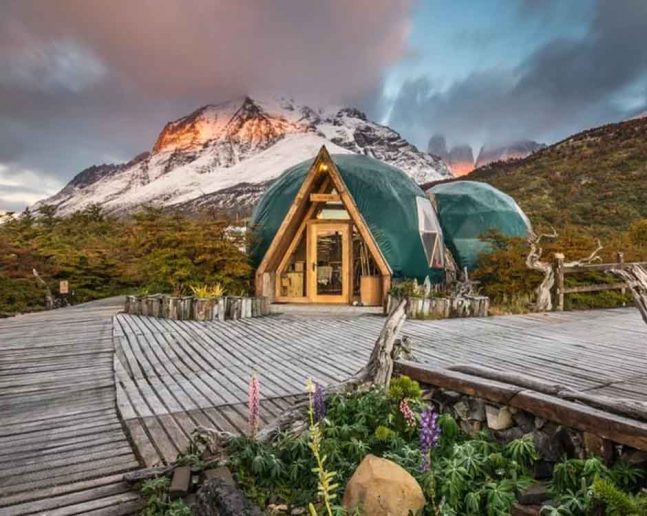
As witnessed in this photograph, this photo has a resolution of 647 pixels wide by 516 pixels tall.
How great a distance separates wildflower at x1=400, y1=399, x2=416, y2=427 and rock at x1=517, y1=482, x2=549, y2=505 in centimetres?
72

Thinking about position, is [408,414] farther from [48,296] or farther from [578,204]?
[578,204]

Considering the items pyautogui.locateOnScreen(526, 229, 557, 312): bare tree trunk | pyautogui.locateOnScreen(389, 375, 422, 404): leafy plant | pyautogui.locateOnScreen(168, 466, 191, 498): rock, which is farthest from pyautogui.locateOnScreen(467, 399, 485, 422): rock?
pyautogui.locateOnScreen(526, 229, 557, 312): bare tree trunk

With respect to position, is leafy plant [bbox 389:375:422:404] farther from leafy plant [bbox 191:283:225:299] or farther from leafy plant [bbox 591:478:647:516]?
leafy plant [bbox 191:283:225:299]

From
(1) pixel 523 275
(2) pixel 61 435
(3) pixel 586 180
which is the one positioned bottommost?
(2) pixel 61 435

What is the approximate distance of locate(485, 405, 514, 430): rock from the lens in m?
2.63

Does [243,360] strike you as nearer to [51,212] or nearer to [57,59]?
[57,59]

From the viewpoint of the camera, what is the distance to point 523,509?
6.84 ft

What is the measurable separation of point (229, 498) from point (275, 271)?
963 centimetres

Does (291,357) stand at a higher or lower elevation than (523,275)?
lower

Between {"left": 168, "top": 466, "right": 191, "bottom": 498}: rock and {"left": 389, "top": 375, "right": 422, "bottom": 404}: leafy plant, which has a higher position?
{"left": 389, "top": 375, "right": 422, "bottom": 404}: leafy plant

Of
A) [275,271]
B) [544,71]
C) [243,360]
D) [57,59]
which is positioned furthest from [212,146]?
[243,360]

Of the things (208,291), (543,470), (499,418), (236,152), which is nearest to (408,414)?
(499,418)

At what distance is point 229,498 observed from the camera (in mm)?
2002

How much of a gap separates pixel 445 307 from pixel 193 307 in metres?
5.41
